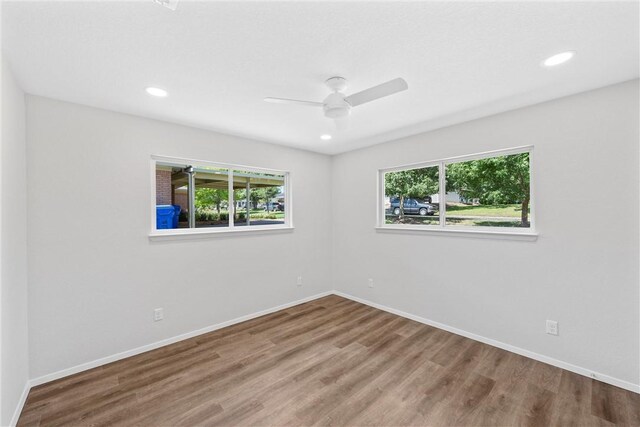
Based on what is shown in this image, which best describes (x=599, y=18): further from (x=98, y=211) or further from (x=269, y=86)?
(x=98, y=211)

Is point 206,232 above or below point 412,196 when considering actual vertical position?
below

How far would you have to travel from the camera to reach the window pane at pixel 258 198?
363 centimetres

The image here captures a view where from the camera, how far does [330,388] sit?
2154 millimetres

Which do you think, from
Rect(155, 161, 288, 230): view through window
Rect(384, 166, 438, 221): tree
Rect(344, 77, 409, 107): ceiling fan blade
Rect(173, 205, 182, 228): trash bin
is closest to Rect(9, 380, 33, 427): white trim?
Rect(155, 161, 288, 230): view through window

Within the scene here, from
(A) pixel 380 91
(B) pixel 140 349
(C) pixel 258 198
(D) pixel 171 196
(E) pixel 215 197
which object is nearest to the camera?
(A) pixel 380 91

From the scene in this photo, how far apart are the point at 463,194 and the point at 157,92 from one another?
330 cm

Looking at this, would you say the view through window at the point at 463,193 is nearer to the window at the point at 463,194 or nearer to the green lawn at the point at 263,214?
the window at the point at 463,194

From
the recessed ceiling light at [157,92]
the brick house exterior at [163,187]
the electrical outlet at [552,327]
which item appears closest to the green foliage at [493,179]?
the electrical outlet at [552,327]

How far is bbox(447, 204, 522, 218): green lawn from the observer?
2.75 m

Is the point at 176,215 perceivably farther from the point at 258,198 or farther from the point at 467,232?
the point at 467,232

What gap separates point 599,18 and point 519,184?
1.61 meters

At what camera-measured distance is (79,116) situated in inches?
94.0

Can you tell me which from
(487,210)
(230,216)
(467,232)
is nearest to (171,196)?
(230,216)

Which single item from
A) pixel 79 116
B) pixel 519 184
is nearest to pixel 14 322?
pixel 79 116
